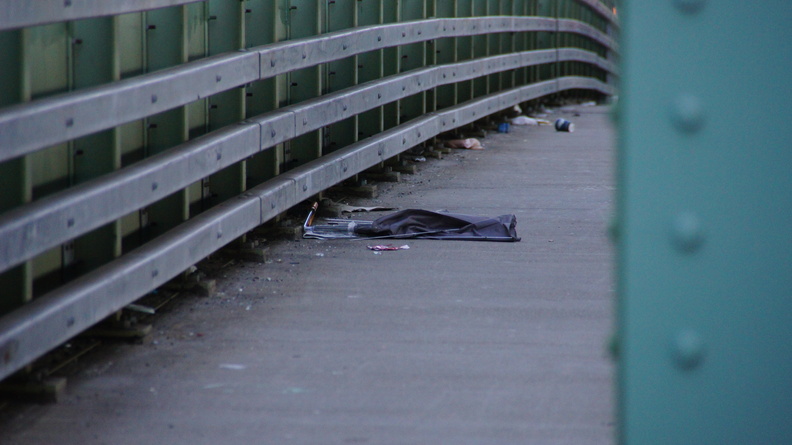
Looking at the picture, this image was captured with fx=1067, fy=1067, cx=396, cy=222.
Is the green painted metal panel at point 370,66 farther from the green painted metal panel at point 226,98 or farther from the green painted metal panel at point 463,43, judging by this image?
the green painted metal panel at point 463,43

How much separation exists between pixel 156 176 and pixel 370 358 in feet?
3.40

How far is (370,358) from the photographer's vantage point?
3.84 m

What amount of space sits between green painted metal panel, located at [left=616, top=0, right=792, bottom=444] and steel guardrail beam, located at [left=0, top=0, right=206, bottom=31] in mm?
1879

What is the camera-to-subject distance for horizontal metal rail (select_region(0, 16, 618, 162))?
2971mm

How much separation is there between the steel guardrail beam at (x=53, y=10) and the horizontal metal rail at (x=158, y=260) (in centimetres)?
84

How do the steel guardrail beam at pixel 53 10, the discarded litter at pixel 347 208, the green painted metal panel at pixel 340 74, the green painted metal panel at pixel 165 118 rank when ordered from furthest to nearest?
the green painted metal panel at pixel 340 74
the discarded litter at pixel 347 208
the green painted metal panel at pixel 165 118
the steel guardrail beam at pixel 53 10

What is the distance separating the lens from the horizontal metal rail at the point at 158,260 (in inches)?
120

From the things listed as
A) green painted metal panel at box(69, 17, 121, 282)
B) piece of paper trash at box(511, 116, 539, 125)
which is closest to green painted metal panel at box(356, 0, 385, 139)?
green painted metal panel at box(69, 17, 121, 282)

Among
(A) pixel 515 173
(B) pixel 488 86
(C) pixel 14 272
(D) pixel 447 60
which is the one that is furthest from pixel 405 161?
(C) pixel 14 272

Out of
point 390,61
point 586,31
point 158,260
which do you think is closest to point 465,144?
point 390,61

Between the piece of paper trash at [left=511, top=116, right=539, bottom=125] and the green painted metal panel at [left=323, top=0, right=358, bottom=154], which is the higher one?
the green painted metal panel at [left=323, top=0, right=358, bottom=154]

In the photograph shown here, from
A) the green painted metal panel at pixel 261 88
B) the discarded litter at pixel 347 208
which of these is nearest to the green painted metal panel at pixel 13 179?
the green painted metal panel at pixel 261 88

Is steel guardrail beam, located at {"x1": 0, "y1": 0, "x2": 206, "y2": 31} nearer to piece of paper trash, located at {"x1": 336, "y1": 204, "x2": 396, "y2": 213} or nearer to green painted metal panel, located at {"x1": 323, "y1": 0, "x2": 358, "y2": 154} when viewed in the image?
piece of paper trash, located at {"x1": 336, "y1": 204, "x2": 396, "y2": 213}

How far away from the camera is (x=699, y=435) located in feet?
5.41
